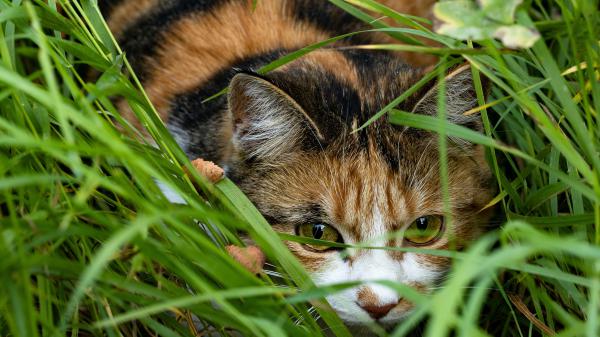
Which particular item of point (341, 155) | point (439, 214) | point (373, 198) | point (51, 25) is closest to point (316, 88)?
point (341, 155)

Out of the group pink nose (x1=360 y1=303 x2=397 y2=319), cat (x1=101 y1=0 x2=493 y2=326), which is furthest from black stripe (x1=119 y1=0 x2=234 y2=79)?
pink nose (x1=360 y1=303 x2=397 y2=319)

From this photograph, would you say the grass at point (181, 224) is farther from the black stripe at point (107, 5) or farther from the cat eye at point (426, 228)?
the black stripe at point (107, 5)

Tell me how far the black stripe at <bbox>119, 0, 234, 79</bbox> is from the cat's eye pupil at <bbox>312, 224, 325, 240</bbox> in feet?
3.25

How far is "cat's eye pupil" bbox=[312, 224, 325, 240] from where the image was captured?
1.99m

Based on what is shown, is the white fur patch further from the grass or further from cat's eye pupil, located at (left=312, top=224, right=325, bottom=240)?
cat's eye pupil, located at (left=312, top=224, right=325, bottom=240)

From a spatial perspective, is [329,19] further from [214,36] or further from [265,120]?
[265,120]

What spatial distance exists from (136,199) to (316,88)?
74cm

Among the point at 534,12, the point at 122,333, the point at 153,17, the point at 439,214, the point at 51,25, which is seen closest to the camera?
the point at 122,333

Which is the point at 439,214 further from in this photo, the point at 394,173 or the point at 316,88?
the point at 316,88

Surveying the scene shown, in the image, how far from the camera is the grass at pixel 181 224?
1.29 metres

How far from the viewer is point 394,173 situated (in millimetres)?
1968

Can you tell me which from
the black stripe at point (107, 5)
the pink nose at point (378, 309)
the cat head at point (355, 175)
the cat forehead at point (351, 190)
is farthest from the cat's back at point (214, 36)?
the pink nose at point (378, 309)

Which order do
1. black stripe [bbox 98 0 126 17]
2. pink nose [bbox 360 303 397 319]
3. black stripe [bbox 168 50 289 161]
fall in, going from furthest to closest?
black stripe [bbox 98 0 126 17], black stripe [bbox 168 50 289 161], pink nose [bbox 360 303 397 319]

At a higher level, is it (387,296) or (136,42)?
(136,42)
